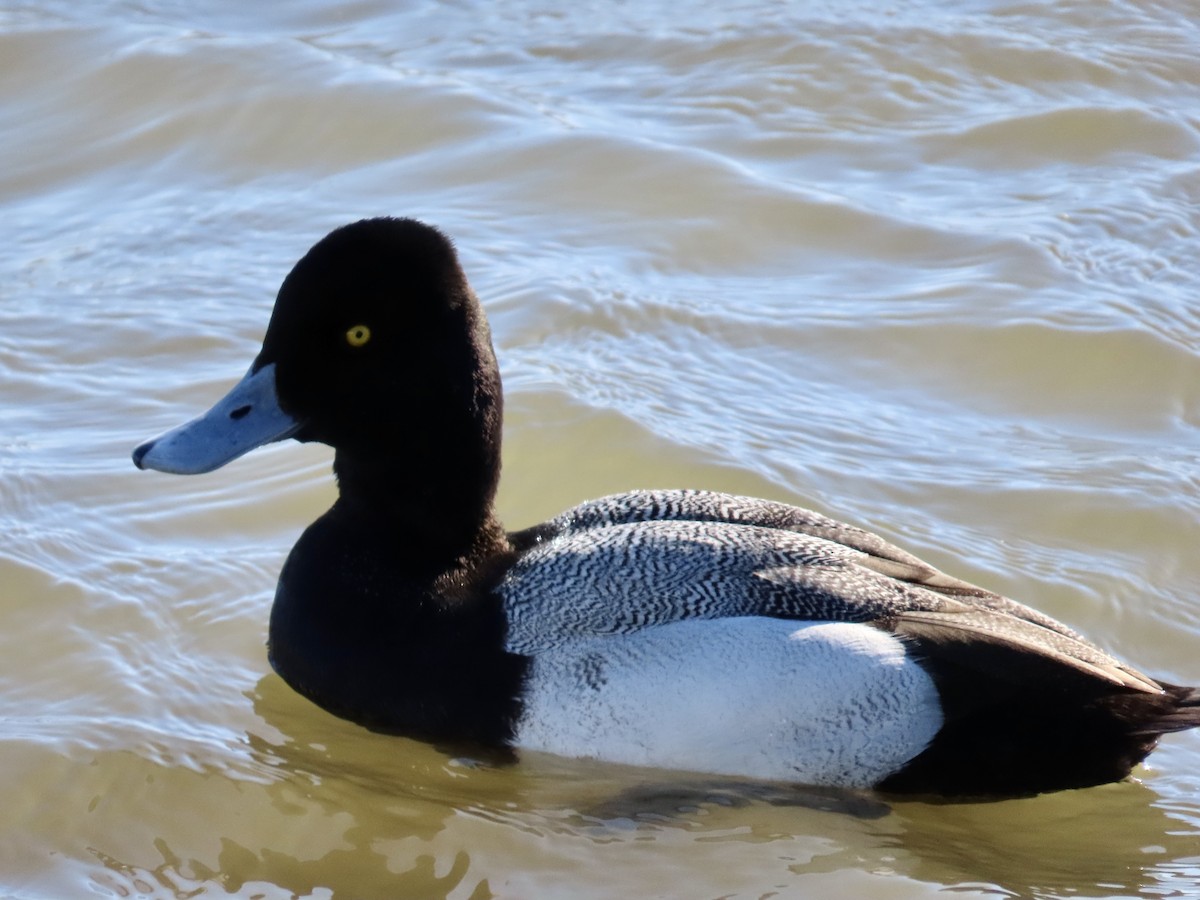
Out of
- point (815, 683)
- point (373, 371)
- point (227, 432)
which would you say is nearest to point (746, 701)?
point (815, 683)

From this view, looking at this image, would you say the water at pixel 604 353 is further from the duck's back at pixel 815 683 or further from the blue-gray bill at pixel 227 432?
the blue-gray bill at pixel 227 432

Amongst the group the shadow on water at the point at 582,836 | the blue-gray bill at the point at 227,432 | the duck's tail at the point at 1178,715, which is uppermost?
the blue-gray bill at the point at 227,432

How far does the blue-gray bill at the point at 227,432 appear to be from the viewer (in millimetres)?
4648

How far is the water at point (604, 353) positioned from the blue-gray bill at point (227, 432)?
756 millimetres

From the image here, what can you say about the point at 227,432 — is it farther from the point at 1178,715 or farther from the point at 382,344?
the point at 1178,715

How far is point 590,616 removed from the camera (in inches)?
176

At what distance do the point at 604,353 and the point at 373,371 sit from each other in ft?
8.21

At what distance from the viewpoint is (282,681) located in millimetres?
5039

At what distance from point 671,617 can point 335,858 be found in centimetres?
107

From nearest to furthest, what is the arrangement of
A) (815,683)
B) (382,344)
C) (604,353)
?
1. (815,683)
2. (382,344)
3. (604,353)

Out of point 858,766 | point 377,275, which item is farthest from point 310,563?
point 858,766

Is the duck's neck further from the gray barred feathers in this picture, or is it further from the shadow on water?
the shadow on water

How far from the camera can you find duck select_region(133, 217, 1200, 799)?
14.2ft

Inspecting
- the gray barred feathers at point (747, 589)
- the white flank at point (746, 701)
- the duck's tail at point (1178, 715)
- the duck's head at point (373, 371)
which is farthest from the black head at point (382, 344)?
the duck's tail at point (1178, 715)
